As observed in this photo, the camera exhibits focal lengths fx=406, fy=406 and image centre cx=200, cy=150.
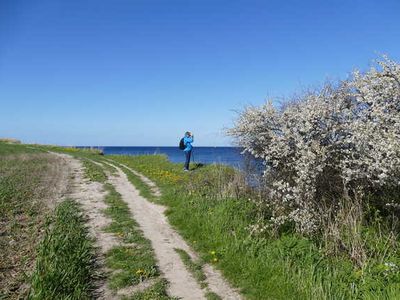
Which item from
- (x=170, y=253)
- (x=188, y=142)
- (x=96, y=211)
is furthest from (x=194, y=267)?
(x=188, y=142)

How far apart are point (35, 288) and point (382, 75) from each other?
8582mm

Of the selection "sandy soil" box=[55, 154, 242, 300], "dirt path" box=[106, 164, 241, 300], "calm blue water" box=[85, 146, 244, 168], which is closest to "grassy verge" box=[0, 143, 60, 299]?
"sandy soil" box=[55, 154, 242, 300]

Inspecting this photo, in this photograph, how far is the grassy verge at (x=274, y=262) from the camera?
22.6 feet

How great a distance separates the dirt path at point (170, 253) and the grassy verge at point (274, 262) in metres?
0.26

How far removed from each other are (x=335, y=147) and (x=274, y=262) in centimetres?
345

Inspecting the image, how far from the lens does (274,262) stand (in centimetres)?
814

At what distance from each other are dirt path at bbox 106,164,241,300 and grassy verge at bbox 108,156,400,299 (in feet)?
0.87

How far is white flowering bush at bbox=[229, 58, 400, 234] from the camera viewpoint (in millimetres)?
8906

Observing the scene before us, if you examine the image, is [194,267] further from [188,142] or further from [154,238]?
[188,142]

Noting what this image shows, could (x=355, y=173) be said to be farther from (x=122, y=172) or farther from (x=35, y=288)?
(x=122, y=172)

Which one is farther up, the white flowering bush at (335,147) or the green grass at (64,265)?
the white flowering bush at (335,147)

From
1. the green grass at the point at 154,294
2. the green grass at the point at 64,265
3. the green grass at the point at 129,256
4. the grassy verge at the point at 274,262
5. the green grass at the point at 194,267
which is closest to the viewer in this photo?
the green grass at the point at 64,265

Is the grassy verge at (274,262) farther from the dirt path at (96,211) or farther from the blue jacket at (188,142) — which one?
the blue jacket at (188,142)

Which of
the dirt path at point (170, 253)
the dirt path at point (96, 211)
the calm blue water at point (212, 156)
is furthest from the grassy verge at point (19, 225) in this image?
the calm blue water at point (212, 156)
